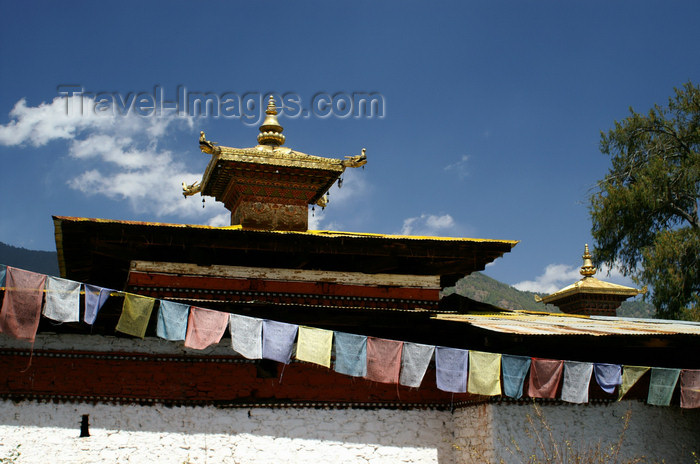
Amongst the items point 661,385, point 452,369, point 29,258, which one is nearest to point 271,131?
point 452,369

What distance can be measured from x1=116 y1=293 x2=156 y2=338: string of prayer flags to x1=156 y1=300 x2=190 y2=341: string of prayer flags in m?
0.13

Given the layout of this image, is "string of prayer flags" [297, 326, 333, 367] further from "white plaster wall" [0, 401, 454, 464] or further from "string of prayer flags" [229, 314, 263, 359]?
"white plaster wall" [0, 401, 454, 464]

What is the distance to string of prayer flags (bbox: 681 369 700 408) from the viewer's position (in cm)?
833

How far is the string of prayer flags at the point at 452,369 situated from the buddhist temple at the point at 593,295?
522 inches

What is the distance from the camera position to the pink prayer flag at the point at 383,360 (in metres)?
7.86

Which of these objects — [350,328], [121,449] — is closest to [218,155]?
[350,328]

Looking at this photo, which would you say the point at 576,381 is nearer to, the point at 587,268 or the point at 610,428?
the point at 610,428

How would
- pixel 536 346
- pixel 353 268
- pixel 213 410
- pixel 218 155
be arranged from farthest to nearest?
pixel 218 155
pixel 353 268
pixel 536 346
pixel 213 410

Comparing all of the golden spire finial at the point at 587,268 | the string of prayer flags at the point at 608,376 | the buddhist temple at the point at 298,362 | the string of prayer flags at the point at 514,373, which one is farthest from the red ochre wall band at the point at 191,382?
the golden spire finial at the point at 587,268

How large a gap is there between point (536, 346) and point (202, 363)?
4.16 m

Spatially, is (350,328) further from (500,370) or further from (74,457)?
(74,457)

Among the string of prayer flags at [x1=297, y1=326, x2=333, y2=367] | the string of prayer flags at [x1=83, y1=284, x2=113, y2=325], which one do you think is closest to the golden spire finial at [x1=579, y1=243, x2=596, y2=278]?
the string of prayer flags at [x1=297, y1=326, x2=333, y2=367]

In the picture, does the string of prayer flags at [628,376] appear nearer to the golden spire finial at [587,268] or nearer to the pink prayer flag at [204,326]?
the pink prayer flag at [204,326]

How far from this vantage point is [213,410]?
844 cm
